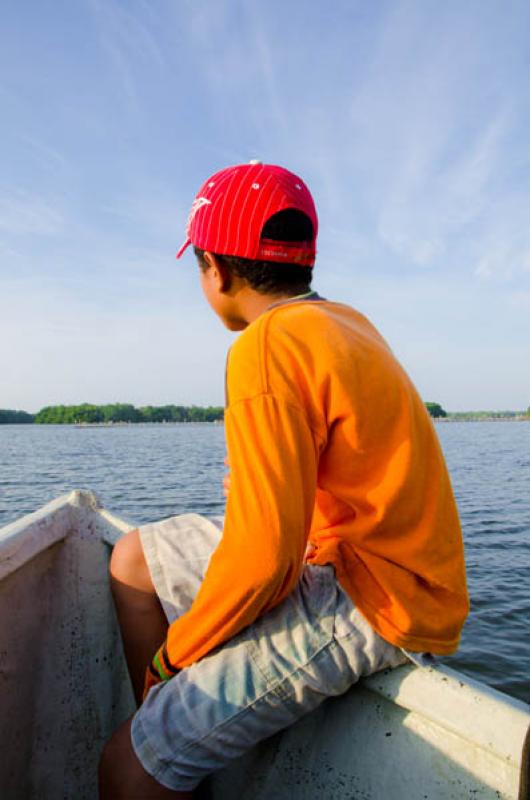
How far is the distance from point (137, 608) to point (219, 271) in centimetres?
109

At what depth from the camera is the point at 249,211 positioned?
5.54ft

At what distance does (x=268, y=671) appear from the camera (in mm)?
1483

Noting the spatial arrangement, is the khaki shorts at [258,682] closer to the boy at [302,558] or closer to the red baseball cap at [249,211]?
the boy at [302,558]

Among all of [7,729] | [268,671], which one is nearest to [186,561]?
[268,671]

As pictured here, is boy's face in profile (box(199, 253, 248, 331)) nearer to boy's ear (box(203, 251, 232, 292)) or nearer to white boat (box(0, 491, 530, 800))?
boy's ear (box(203, 251, 232, 292))

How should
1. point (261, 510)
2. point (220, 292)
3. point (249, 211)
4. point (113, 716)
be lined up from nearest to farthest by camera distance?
point (261, 510) → point (249, 211) → point (220, 292) → point (113, 716)

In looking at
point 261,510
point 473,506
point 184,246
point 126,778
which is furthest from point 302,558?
point 473,506

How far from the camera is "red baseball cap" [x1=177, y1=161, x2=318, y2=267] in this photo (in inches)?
66.5

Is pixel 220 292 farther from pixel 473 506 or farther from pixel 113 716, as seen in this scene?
pixel 473 506

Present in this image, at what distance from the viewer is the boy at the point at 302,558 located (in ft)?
4.52

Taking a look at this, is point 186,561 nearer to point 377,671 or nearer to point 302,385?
point 377,671

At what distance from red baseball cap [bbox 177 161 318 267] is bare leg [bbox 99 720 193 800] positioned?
4.18 ft

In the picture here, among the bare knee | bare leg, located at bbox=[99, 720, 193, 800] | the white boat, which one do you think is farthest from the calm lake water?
bare leg, located at bbox=[99, 720, 193, 800]

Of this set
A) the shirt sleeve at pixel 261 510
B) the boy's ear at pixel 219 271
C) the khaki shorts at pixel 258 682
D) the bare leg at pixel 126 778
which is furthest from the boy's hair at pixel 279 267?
the bare leg at pixel 126 778
